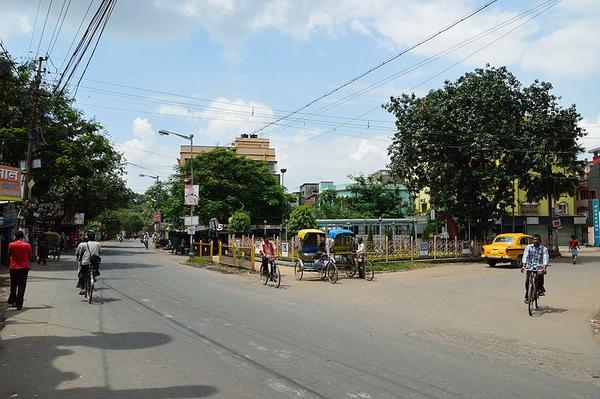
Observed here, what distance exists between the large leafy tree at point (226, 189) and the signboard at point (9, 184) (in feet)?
86.9

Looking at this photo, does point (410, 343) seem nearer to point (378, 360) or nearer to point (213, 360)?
point (378, 360)

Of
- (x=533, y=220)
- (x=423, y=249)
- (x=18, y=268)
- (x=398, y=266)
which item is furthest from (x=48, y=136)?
(x=533, y=220)

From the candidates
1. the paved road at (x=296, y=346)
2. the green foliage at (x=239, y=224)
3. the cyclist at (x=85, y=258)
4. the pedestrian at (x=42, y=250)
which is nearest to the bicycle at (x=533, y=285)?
the paved road at (x=296, y=346)

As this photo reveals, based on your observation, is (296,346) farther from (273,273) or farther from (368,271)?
(368,271)

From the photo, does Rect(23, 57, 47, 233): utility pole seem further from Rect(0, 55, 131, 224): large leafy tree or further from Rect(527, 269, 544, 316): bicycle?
Rect(527, 269, 544, 316): bicycle

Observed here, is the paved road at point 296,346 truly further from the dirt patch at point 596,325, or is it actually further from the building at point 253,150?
the building at point 253,150

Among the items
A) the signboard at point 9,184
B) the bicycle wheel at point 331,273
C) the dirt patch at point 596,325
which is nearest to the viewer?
the dirt patch at point 596,325

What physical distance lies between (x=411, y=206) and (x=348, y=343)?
56670 mm

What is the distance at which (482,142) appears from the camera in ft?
100

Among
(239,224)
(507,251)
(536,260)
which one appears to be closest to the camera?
(536,260)

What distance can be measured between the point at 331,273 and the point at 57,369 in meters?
14.0

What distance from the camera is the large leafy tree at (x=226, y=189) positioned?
150ft

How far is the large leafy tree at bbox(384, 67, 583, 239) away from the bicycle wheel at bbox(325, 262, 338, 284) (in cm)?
1540

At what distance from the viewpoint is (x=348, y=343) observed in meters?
8.61
